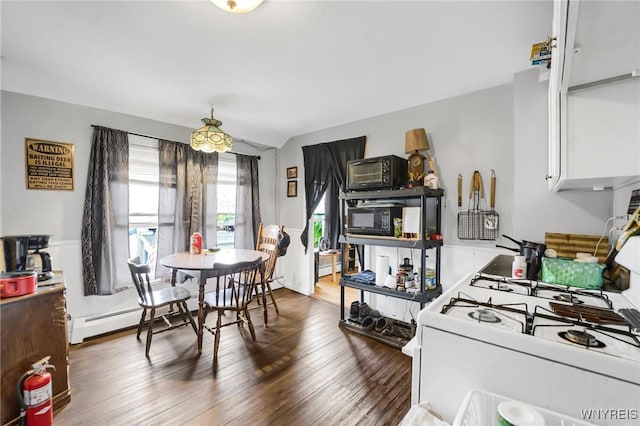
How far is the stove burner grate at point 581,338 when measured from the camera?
0.77 m

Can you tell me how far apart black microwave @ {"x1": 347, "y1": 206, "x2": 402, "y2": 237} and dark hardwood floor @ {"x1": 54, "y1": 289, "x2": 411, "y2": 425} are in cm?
107

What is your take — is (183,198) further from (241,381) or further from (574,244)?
(574,244)

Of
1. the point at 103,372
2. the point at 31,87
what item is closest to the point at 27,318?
the point at 103,372

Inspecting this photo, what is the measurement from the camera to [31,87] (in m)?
2.35

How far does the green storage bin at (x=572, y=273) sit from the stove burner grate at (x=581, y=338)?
2.60 ft

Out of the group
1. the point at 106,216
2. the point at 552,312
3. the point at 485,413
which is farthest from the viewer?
the point at 106,216

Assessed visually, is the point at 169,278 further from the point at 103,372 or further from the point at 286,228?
the point at 286,228

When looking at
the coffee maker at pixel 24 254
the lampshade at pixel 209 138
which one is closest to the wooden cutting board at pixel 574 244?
the lampshade at pixel 209 138

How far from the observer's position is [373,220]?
2666 mm

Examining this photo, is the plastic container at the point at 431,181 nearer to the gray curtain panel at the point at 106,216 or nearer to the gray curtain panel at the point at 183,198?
the gray curtain panel at the point at 183,198

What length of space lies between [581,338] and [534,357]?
0.17 metres

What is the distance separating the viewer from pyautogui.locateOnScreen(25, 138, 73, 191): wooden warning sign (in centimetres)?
239

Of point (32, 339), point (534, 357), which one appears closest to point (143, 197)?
point (32, 339)

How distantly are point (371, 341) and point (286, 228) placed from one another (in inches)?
87.9
